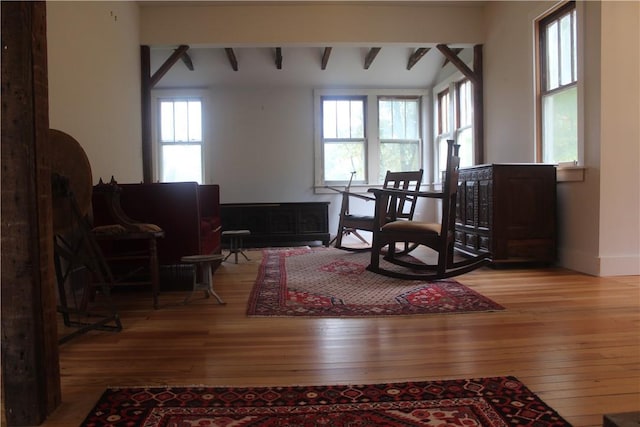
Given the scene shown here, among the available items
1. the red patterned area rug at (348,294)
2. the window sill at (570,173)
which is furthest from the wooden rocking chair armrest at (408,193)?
the window sill at (570,173)

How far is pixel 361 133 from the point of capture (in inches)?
294

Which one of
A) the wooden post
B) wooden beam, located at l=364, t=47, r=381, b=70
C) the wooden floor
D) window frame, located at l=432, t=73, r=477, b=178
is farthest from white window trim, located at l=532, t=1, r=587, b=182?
wooden beam, located at l=364, t=47, r=381, b=70

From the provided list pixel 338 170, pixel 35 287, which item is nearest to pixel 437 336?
pixel 35 287

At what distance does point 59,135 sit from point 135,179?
296 cm

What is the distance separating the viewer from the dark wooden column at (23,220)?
135 cm

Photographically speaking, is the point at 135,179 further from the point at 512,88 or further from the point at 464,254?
the point at 512,88

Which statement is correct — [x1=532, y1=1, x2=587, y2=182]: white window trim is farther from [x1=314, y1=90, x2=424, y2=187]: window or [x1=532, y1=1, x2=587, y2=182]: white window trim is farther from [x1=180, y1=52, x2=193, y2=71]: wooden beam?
[x1=180, y1=52, x2=193, y2=71]: wooden beam

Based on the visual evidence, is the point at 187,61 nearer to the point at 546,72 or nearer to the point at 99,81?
the point at 99,81

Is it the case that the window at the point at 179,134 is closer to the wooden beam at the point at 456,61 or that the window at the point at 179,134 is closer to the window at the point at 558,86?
the wooden beam at the point at 456,61

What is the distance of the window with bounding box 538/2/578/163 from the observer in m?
4.02

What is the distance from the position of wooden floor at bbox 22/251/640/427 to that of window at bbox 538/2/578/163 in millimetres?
1774

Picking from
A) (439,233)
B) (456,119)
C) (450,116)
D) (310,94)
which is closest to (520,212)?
(439,233)

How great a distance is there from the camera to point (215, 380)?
1688mm

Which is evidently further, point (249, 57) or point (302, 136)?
point (302, 136)
